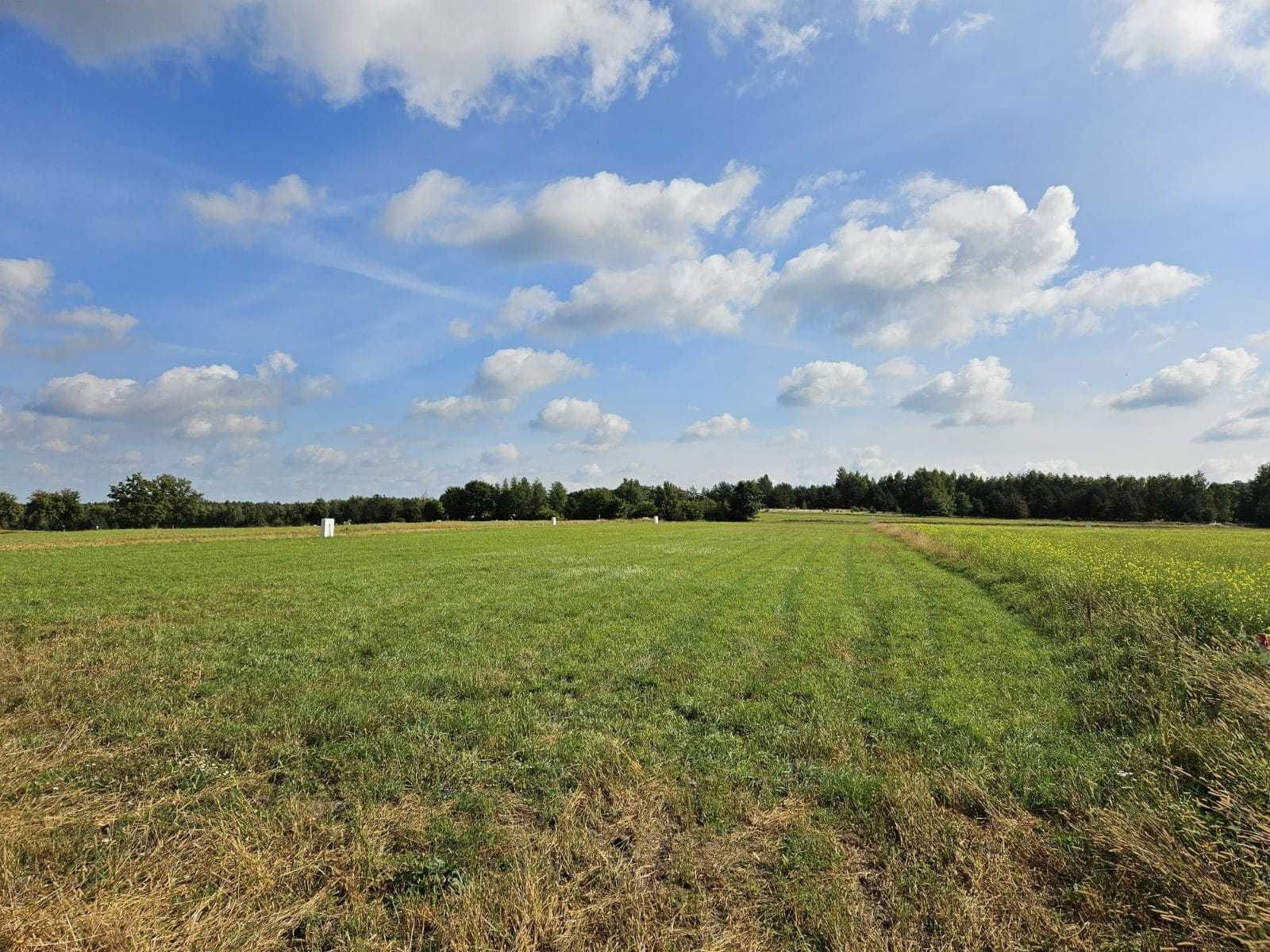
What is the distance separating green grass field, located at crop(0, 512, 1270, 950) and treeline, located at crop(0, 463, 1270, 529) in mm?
115777

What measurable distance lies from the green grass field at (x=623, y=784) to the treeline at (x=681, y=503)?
11578cm

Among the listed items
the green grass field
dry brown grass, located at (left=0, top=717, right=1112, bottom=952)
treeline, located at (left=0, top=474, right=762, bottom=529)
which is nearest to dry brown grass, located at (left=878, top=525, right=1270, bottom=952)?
the green grass field

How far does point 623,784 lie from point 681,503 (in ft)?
455

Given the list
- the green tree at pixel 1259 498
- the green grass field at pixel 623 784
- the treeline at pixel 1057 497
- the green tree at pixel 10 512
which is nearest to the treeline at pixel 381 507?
the green tree at pixel 10 512

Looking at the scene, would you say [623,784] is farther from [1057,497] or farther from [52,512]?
[1057,497]

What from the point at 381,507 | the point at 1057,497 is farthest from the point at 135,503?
the point at 1057,497

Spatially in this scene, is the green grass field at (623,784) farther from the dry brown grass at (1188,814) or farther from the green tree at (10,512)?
the green tree at (10,512)

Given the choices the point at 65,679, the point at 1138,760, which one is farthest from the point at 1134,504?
the point at 65,679

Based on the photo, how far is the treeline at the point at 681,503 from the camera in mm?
107438

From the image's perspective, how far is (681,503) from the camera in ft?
472

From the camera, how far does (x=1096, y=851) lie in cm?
475

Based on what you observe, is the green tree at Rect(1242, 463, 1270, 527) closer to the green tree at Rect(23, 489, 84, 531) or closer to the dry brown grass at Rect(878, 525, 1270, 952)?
the dry brown grass at Rect(878, 525, 1270, 952)

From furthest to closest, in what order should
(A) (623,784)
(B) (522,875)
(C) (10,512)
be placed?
(C) (10,512), (A) (623,784), (B) (522,875)

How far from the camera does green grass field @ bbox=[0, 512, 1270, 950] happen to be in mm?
3924
